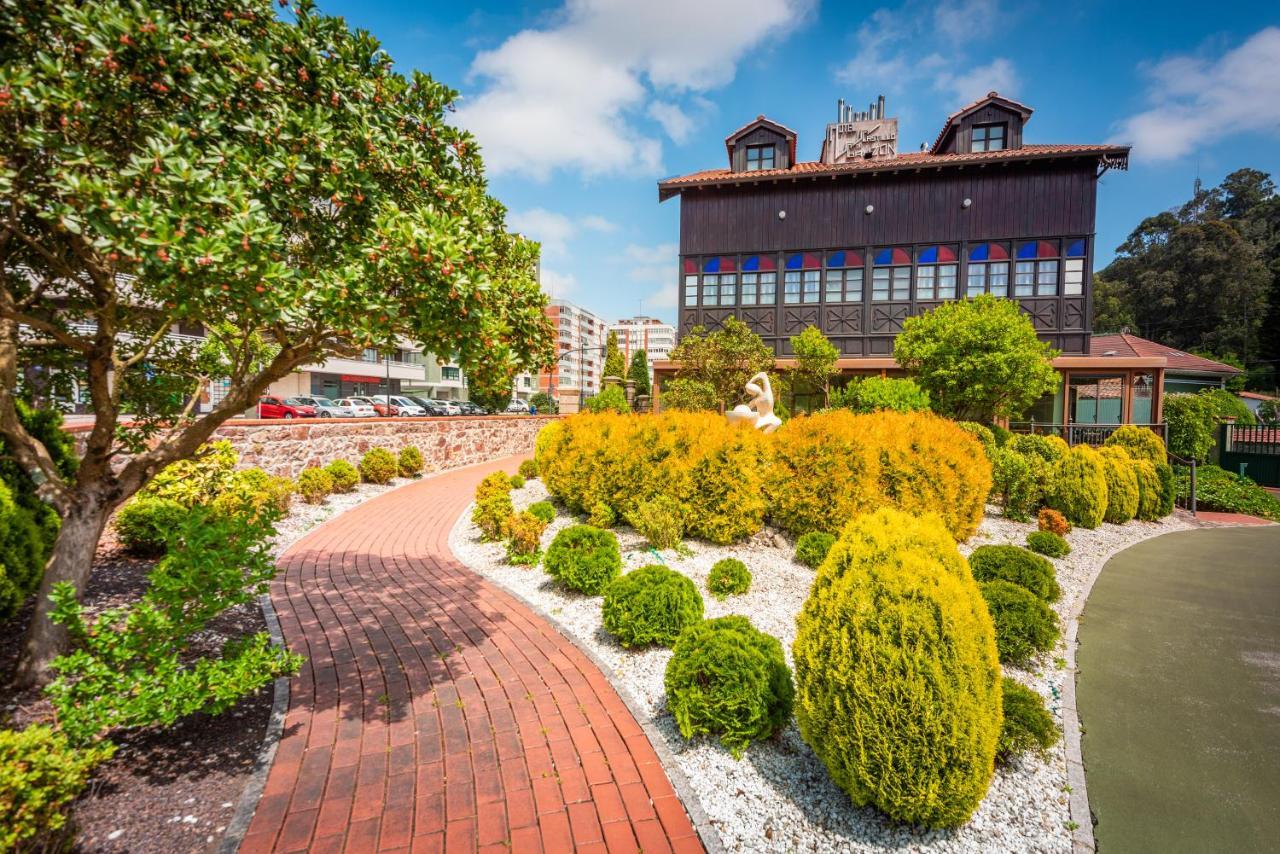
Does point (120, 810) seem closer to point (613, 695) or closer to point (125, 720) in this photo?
point (125, 720)

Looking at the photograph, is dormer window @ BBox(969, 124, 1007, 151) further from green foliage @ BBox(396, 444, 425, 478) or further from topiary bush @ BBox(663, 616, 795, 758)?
topiary bush @ BBox(663, 616, 795, 758)

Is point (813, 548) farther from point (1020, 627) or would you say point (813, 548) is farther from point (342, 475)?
point (342, 475)

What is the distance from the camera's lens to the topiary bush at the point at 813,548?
6.95 m

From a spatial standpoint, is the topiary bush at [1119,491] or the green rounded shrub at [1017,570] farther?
the topiary bush at [1119,491]

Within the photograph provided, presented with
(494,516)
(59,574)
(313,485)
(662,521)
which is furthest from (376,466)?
(59,574)

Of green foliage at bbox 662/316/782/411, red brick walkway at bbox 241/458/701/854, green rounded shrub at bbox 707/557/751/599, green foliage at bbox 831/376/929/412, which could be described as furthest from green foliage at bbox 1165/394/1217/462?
red brick walkway at bbox 241/458/701/854

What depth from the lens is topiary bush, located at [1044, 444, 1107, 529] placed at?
408 inches

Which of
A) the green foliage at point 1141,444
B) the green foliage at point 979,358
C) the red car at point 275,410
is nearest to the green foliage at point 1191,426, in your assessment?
the green foliage at point 1141,444

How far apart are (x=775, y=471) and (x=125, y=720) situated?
692 cm

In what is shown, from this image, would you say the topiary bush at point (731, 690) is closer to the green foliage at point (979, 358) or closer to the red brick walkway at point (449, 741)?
the red brick walkway at point (449, 741)

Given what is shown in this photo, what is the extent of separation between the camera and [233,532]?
357 centimetres

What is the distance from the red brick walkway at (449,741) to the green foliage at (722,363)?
1371 centimetres

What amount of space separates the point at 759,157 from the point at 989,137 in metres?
8.69

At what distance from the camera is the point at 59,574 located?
359cm
